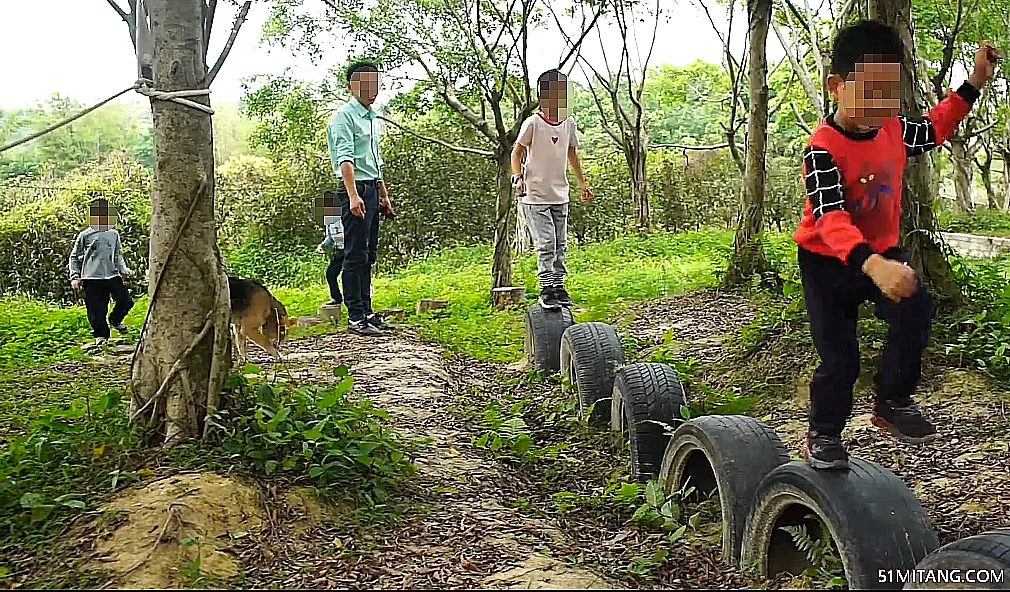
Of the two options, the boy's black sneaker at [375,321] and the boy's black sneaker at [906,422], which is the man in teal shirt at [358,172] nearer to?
the boy's black sneaker at [375,321]

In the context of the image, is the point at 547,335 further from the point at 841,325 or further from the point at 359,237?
the point at 841,325

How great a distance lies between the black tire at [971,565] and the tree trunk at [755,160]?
6.43m

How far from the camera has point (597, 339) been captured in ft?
17.3

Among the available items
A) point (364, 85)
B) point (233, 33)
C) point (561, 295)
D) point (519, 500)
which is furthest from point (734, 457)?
point (233, 33)

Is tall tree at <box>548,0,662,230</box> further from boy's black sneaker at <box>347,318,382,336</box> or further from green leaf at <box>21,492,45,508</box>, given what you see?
green leaf at <box>21,492,45,508</box>

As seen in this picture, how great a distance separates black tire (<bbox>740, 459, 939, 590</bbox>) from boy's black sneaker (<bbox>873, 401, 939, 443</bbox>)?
0.81ft

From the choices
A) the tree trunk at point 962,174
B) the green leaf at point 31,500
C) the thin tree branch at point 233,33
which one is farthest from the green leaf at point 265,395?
the tree trunk at point 962,174

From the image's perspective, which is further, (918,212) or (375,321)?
(375,321)

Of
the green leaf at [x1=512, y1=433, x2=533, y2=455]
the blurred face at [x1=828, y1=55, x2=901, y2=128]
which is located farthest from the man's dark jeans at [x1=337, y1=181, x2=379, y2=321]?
the blurred face at [x1=828, y1=55, x2=901, y2=128]

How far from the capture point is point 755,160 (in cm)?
855

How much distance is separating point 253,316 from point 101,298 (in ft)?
9.09

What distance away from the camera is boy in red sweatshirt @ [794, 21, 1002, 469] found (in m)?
2.60

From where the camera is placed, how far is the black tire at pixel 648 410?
13.3 feet

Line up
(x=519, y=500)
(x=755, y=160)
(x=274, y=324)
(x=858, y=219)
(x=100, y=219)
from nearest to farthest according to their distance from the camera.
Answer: (x=858, y=219) → (x=519, y=500) → (x=274, y=324) → (x=100, y=219) → (x=755, y=160)
